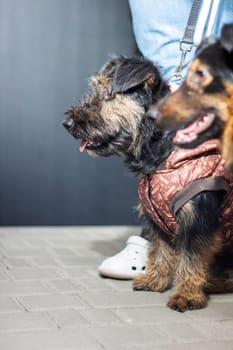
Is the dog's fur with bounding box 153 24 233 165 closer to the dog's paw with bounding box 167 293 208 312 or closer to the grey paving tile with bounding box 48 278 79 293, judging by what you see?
the dog's paw with bounding box 167 293 208 312

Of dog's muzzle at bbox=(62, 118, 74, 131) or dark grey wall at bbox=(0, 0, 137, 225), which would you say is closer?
dog's muzzle at bbox=(62, 118, 74, 131)

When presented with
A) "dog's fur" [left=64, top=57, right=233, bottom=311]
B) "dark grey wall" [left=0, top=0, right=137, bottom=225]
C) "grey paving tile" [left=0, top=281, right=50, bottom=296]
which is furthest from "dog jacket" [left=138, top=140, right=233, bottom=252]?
"dark grey wall" [left=0, top=0, right=137, bottom=225]

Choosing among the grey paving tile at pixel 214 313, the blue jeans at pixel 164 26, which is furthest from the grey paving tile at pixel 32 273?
the blue jeans at pixel 164 26

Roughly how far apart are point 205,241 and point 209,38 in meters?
0.92

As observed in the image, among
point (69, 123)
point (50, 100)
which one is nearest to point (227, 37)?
point (69, 123)

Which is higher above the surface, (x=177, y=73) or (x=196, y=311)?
(x=177, y=73)

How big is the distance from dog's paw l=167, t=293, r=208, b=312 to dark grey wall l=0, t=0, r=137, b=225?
1506 mm

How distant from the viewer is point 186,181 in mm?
2975

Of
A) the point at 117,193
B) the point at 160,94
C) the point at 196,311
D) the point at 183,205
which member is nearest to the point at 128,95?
the point at 160,94

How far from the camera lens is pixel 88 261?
380 cm

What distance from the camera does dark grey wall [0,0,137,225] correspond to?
4449mm

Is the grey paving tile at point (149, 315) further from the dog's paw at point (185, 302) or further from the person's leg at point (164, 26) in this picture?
the person's leg at point (164, 26)

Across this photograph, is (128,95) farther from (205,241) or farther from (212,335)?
(212,335)

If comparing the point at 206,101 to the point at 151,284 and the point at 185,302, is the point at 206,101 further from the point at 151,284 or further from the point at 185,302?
the point at 151,284
